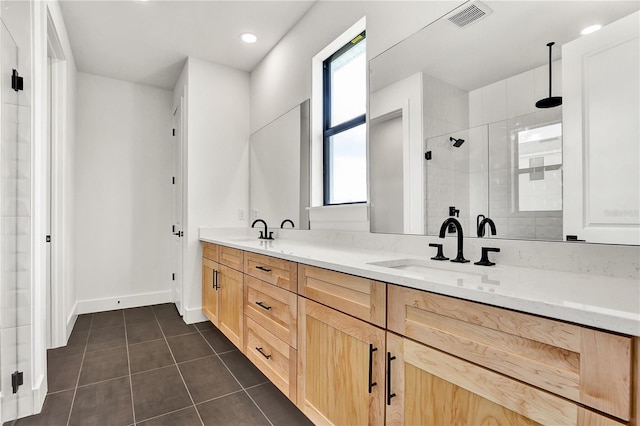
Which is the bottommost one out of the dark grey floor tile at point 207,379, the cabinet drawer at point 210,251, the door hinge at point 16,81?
the dark grey floor tile at point 207,379

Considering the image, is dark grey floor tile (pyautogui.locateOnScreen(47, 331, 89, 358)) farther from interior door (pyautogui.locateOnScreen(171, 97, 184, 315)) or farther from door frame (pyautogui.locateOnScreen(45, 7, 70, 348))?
interior door (pyautogui.locateOnScreen(171, 97, 184, 315))

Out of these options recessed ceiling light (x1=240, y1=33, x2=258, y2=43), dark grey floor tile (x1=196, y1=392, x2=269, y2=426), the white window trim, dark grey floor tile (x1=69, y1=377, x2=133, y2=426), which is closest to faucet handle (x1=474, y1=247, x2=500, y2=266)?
dark grey floor tile (x1=196, y1=392, x2=269, y2=426)

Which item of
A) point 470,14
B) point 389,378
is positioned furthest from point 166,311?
point 470,14

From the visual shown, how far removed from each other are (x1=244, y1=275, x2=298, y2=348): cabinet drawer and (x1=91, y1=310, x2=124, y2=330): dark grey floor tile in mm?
1946

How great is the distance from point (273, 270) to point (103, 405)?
1.24 meters

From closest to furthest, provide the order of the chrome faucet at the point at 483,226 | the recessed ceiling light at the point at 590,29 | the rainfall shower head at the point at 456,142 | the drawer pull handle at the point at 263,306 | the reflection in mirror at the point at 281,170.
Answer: the recessed ceiling light at the point at 590,29 → the chrome faucet at the point at 483,226 → the rainfall shower head at the point at 456,142 → the drawer pull handle at the point at 263,306 → the reflection in mirror at the point at 281,170

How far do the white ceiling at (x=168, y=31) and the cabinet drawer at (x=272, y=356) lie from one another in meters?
2.38

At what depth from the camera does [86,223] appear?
3701 mm

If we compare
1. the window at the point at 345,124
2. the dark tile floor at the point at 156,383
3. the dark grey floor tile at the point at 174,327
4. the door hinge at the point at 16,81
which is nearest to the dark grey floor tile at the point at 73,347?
the dark tile floor at the point at 156,383

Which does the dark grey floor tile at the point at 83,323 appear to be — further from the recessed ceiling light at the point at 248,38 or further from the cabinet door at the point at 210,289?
the recessed ceiling light at the point at 248,38

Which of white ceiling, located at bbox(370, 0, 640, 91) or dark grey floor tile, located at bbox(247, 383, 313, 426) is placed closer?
white ceiling, located at bbox(370, 0, 640, 91)

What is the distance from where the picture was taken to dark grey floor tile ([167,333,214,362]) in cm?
248

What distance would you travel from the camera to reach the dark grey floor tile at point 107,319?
3.22 m

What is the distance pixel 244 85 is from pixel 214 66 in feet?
1.20
